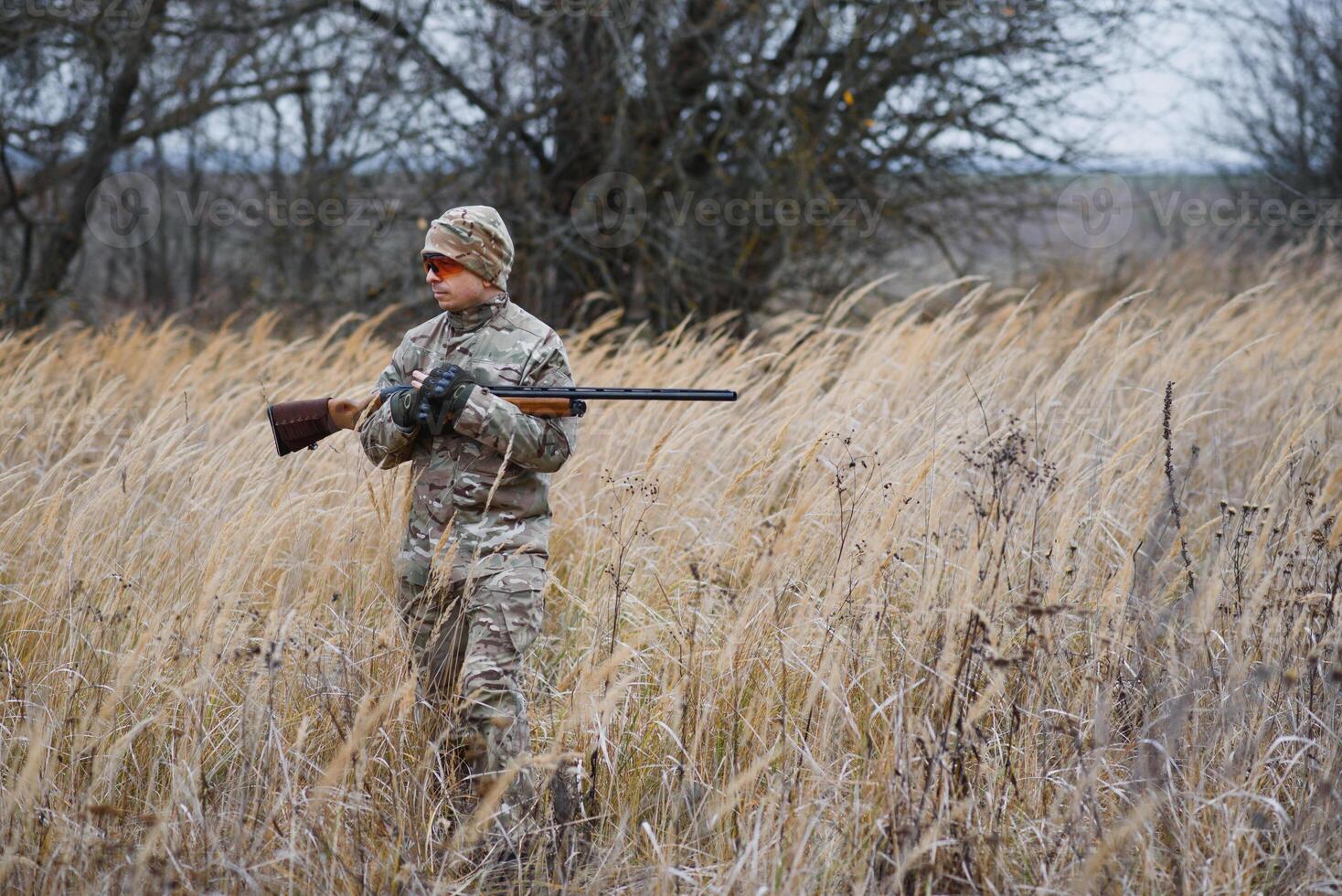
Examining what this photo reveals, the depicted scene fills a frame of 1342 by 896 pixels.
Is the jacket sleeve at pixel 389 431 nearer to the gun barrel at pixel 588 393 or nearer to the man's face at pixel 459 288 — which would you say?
the gun barrel at pixel 588 393

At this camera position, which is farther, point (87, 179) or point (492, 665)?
point (87, 179)

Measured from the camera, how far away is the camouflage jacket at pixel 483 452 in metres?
2.49

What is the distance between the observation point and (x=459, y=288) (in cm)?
265

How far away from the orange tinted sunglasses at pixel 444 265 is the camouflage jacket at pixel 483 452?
0.36 ft

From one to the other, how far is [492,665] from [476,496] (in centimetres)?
41

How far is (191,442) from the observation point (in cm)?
452

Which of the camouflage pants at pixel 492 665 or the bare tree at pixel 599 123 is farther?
the bare tree at pixel 599 123

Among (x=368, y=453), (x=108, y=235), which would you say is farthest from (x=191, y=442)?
(x=108, y=235)

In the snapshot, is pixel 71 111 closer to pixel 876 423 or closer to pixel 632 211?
pixel 632 211

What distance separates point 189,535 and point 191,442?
1.30 meters

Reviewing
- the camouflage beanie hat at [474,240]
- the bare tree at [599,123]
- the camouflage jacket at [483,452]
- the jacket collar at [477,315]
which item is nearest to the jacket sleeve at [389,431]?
the camouflage jacket at [483,452]

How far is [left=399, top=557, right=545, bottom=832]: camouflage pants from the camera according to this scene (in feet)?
7.90

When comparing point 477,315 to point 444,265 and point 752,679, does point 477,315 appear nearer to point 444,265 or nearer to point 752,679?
point 444,265

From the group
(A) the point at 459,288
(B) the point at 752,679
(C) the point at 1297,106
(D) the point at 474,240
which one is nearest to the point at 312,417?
(A) the point at 459,288
